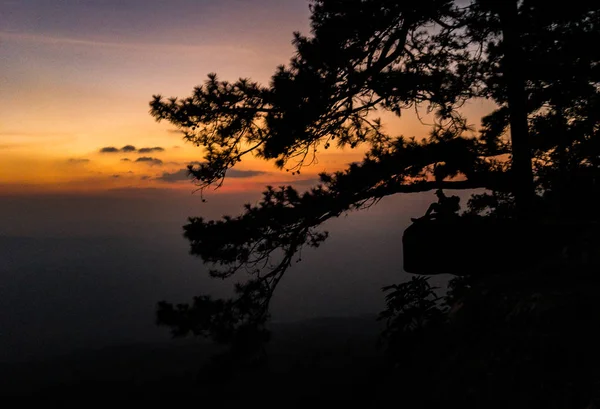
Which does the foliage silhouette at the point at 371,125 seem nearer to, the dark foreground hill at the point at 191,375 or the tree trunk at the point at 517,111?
the tree trunk at the point at 517,111

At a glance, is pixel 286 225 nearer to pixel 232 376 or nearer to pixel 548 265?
pixel 232 376

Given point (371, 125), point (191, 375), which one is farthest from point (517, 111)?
point (191, 375)

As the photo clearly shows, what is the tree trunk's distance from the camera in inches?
286

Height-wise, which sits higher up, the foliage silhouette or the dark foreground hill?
the foliage silhouette

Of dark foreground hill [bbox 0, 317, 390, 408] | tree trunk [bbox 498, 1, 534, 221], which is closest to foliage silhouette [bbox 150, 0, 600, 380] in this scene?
tree trunk [bbox 498, 1, 534, 221]

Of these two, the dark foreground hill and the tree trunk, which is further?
the dark foreground hill

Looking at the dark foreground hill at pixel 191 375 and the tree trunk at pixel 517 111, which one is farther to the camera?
the dark foreground hill at pixel 191 375

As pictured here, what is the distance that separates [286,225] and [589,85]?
584 centimetres

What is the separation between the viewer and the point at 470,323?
17.0 ft

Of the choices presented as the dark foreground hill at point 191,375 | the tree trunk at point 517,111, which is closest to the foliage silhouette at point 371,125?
the tree trunk at point 517,111

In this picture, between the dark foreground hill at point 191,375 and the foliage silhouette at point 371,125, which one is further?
the dark foreground hill at point 191,375

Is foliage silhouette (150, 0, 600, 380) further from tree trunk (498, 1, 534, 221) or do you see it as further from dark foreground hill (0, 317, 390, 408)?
dark foreground hill (0, 317, 390, 408)

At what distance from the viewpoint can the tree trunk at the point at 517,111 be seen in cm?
727

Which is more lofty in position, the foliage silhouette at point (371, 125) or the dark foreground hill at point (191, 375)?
the foliage silhouette at point (371, 125)
